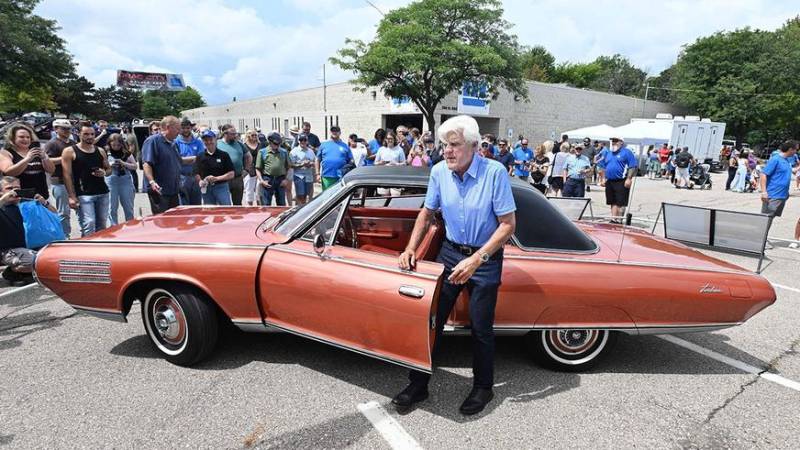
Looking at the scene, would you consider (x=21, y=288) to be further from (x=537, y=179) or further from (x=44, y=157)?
(x=537, y=179)

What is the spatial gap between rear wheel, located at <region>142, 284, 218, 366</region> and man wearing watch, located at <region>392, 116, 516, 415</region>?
1.41 metres

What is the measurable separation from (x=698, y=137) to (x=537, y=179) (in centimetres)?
1932

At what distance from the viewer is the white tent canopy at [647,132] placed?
888 inches

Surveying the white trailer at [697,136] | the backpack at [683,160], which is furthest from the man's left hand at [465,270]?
the white trailer at [697,136]

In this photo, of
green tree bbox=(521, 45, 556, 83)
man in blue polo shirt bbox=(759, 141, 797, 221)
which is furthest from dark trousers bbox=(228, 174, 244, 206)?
green tree bbox=(521, 45, 556, 83)

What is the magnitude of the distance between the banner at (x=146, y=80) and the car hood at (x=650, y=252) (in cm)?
8350

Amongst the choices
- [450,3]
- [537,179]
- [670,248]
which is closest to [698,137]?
[450,3]

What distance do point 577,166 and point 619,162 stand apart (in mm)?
752

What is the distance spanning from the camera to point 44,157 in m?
5.08

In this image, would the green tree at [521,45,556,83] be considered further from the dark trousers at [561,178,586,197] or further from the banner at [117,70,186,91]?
the dark trousers at [561,178,586,197]

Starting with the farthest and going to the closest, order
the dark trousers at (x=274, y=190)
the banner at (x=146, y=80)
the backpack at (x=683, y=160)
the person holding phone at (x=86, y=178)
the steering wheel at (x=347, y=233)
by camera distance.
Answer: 1. the banner at (x=146, y=80)
2. the backpack at (x=683, y=160)
3. the dark trousers at (x=274, y=190)
4. the person holding phone at (x=86, y=178)
5. the steering wheel at (x=347, y=233)

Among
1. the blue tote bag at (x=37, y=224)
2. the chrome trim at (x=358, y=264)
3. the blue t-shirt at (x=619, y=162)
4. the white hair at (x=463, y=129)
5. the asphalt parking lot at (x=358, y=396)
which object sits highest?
the white hair at (x=463, y=129)

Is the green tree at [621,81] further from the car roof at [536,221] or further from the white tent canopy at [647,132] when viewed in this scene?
the car roof at [536,221]

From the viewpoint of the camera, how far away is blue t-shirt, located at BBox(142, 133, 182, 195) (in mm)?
5586
